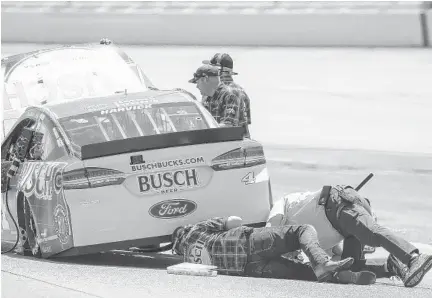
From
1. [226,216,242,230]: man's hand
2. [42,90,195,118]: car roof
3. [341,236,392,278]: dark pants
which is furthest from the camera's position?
[42,90,195,118]: car roof

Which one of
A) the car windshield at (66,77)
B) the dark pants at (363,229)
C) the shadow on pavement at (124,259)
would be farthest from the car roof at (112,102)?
the car windshield at (66,77)

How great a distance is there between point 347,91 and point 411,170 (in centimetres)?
829

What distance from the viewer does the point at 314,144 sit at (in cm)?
1903

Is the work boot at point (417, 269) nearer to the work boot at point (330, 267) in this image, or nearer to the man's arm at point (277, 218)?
the work boot at point (330, 267)

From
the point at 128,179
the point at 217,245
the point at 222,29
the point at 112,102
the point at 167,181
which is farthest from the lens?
the point at 222,29

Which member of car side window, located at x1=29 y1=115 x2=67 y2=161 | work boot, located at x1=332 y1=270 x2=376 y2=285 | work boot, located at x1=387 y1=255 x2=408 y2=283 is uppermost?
car side window, located at x1=29 y1=115 x2=67 y2=161

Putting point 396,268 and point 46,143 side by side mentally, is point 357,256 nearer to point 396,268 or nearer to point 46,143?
point 396,268

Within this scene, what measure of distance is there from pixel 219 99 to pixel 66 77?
3.51 m

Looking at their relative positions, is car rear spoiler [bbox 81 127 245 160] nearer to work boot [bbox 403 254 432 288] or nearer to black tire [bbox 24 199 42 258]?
black tire [bbox 24 199 42 258]

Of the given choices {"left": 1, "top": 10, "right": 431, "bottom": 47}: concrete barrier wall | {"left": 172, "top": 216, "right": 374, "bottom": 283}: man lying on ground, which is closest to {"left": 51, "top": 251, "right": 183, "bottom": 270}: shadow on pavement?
{"left": 172, "top": 216, "right": 374, "bottom": 283}: man lying on ground

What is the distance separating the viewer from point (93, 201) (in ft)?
32.0

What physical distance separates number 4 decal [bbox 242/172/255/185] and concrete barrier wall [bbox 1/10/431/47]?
58.2ft

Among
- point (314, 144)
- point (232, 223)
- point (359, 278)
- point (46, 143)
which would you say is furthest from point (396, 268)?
point (314, 144)

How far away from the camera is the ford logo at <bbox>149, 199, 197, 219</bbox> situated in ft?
32.6
